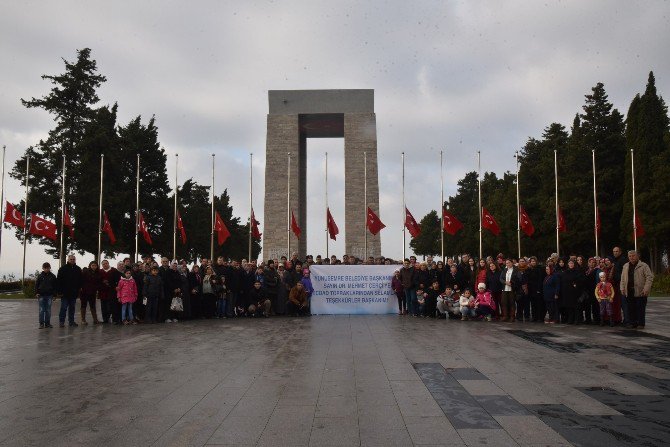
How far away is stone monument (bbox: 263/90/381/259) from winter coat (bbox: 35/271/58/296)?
24.6 m

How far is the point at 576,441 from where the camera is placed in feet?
16.1

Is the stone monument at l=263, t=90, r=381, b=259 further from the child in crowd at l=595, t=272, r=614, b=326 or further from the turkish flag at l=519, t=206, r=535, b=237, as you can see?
the child in crowd at l=595, t=272, r=614, b=326

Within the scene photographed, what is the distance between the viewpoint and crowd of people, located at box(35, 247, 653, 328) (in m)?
14.4

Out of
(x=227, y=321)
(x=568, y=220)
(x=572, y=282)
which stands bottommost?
(x=227, y=321)

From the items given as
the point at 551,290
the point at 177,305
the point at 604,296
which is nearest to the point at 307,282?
the point at 177,305

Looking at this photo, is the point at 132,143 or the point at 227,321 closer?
the point at 227,321

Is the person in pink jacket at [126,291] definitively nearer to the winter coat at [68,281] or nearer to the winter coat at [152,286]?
the winter coat at [152,286]

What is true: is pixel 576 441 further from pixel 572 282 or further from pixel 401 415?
pixel 572 282

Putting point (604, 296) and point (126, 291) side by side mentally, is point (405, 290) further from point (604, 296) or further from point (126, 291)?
point (126, 291)

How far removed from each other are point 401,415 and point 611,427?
5.87 ft

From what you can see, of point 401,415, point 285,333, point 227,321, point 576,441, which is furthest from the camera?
point 227,321

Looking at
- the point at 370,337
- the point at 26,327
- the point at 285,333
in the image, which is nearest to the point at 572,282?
the point at 370,337

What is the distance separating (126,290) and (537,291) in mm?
10175

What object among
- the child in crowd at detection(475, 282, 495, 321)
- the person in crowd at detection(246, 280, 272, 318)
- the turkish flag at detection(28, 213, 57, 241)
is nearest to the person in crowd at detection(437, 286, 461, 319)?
the child in crowd at detection(475, 282, 495, 321)
